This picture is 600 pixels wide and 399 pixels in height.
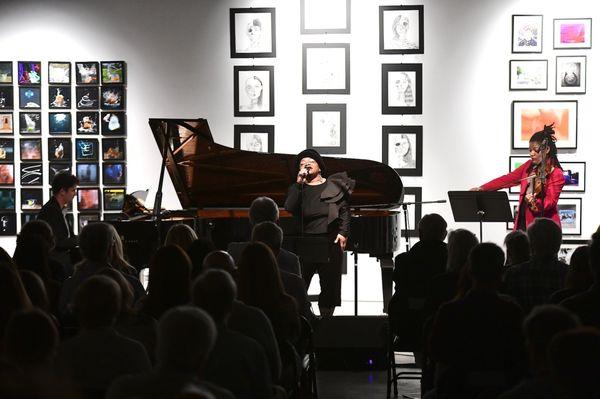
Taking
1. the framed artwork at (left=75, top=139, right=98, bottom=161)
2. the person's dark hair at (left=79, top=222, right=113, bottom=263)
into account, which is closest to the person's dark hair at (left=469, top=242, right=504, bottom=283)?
the person's dark hair at (left=79, top=222, right=113, bottom=263)

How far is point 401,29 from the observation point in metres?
10.1

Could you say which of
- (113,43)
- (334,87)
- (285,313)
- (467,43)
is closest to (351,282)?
(334,87)

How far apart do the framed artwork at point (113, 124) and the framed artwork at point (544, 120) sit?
4728 millimetres

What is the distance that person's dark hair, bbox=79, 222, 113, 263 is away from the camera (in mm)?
4719

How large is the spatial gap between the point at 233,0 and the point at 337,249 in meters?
4.11

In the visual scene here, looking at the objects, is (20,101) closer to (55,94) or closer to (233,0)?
(55,94)

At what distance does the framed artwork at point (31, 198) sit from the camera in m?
10.5

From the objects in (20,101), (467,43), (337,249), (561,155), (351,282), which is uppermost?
(467,43)

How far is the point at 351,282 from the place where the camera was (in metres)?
10.3

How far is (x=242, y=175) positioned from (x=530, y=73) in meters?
3.81

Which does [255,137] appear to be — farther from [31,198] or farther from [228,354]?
[228,354]

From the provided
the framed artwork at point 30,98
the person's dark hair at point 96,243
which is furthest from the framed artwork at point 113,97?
the person's dark hair at point 96,243

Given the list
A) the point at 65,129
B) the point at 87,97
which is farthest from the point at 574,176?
the point at 65,129

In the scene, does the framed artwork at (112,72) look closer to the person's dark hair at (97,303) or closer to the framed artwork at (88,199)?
the framed artwork at (88,199)
